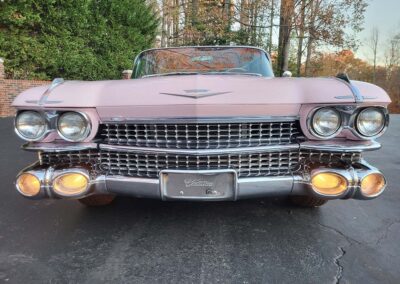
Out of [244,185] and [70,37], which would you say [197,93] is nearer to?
[244,185]

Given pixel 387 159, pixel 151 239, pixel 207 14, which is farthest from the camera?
pixel 207 14

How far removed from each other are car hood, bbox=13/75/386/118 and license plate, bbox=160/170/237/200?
40 cm

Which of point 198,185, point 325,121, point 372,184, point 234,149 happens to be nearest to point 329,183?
point 372,184

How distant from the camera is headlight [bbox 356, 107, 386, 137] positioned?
2244mm

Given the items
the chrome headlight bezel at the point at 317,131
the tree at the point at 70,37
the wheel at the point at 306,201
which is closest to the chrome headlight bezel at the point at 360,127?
the chrome headlight bezel at the point at 317,131

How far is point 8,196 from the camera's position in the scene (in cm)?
357

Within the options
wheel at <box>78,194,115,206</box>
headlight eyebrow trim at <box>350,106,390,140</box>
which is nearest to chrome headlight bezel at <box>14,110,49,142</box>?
wheel at <box>78,194,115,206</box>

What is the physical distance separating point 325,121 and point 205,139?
820mm

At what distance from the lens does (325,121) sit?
2.26 m

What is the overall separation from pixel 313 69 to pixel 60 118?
76.4 ft

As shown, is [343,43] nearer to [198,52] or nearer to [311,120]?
[198,52]

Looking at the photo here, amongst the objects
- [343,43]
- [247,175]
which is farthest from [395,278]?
[343,43]

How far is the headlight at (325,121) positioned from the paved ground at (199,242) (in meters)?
0.90

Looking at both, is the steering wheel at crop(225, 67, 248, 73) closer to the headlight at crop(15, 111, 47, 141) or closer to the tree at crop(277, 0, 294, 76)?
the headlight at crop(15, 111, 47, 141)
